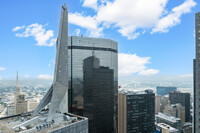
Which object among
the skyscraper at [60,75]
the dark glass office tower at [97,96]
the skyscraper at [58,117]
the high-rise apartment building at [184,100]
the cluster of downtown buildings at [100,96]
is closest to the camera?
the skyscraper at [58,117]

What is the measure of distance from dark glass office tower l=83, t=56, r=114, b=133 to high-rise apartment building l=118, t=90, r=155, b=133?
9.01 metres

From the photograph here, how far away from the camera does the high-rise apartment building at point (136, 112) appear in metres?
86.7

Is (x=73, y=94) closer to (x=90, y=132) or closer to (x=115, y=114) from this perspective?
(x=90, y=132)

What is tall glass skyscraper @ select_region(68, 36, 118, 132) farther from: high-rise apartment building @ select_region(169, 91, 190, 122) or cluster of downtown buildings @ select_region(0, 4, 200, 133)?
high-rise apartment building @ select_region(169, 91, 190, 122)

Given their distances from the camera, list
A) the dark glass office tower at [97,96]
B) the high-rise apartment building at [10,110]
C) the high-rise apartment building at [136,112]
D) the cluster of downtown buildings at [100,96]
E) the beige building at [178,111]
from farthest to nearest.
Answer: the beige building at [178,111]
the high-rise apartment building at [10,110]
the dark glass office tower at [97,96]
the cluster of downtown buildings at [100,96]
the high-rise apartment building at [136,112]

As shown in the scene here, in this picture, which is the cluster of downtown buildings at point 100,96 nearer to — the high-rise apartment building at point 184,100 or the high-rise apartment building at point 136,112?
the high-rise apartment building at point 136,112

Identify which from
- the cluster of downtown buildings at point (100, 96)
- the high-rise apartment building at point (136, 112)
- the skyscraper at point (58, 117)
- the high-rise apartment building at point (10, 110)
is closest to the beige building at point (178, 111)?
the cluster of downtown buildings at point (100, 96)

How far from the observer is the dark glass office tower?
89438 millimetres

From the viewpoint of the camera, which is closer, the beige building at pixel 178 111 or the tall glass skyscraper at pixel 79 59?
the tall glass skyscraper at pixel 79 59

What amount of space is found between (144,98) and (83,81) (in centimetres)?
3894

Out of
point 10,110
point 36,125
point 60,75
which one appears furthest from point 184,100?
point 36,125

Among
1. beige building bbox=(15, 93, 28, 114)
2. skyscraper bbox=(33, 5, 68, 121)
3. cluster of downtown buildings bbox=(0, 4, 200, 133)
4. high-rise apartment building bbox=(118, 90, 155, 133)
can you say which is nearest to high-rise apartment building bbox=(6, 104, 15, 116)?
beige building bbox=(15, 93, 28, 114)

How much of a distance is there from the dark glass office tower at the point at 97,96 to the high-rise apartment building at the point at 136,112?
9.01 m

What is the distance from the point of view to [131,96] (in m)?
87.2
